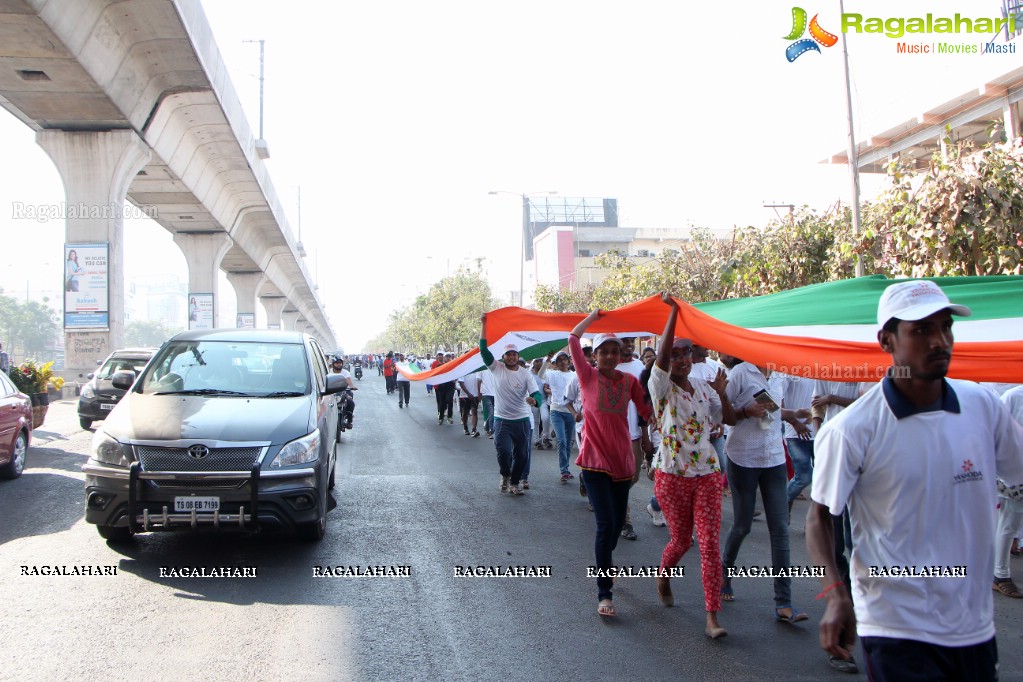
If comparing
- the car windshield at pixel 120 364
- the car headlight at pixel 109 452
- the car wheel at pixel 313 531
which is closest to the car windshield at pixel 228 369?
the car headlight at pixel 109 452

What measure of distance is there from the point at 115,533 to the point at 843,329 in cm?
609

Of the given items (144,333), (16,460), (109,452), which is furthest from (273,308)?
(109,452)

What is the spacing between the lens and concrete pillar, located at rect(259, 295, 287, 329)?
6798 cm

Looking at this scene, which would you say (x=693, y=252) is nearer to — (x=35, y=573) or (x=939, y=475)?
(x=35, y=573)

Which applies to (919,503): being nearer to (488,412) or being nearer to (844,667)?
(844,667)

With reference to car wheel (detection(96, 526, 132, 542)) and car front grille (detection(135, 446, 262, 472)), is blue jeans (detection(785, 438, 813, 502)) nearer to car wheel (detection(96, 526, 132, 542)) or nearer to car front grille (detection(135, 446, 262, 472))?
car front grille (detection(135, 446, 262, 472))

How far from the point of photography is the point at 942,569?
8.82ft

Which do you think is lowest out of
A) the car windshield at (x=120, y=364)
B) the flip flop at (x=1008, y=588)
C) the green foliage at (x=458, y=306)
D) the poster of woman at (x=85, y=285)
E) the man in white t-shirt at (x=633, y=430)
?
the flip flop at (x=1008, y=588)

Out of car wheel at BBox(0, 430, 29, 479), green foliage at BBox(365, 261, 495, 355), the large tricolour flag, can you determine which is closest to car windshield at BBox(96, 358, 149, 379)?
car wheel at BBox(0, 430, 29, 479)

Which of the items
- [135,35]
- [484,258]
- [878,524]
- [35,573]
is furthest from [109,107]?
[484,258]

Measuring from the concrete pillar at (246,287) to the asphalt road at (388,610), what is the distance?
40493 millimetres

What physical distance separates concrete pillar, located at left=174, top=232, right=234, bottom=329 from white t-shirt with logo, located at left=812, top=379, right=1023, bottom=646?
114ft

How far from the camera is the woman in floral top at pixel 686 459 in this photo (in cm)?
535

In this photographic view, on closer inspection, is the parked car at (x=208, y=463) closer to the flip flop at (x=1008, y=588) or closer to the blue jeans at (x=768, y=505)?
the blue jeans at (x=768, y=505)
